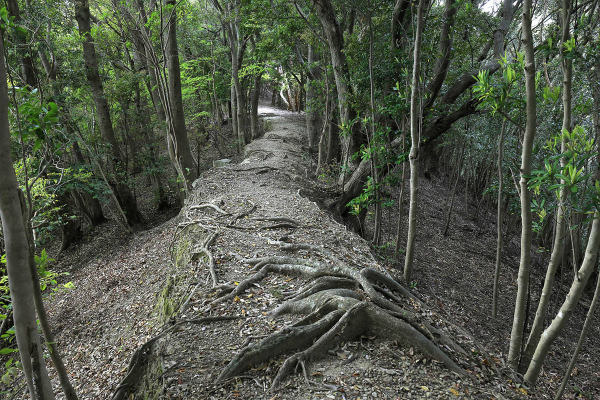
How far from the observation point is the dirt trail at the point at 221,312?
3389mm

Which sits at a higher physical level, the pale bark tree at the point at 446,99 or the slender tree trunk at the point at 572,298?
the pale bark tree at the point at 446,99

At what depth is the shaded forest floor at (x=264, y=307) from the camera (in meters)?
3.43

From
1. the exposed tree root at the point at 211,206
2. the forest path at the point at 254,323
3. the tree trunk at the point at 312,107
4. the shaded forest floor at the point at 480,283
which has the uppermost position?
the tree trunk at the point at 312,107

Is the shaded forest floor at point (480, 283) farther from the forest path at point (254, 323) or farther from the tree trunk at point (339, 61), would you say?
the tree trunk at point (339, 61)

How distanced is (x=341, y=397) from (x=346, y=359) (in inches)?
19.9

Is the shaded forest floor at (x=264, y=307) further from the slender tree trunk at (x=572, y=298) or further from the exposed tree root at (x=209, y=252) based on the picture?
the slender tree trunk at (x=572, y=298)

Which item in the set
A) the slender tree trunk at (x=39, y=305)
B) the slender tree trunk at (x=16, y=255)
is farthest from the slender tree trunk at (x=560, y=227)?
the slender tree trunk at (x=39, y=305)

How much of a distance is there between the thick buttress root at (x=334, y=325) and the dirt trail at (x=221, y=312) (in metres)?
0.10

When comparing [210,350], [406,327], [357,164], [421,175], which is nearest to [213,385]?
[210,350]

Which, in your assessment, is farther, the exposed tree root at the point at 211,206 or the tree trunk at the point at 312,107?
the tree trunk at the point at 312,107

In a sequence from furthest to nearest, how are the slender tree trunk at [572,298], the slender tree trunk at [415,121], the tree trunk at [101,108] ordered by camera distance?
the tree trunk at [101,108] < the slender tree trunk at [415,121] < the slender tree trunk at [572,298]

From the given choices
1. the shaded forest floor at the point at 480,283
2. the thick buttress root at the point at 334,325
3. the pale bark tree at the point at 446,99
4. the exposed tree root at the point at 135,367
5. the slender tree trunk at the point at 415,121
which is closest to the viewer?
the thick buttress root at the point at 334,325

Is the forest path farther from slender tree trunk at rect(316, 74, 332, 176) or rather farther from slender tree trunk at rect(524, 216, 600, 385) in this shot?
slender tree trunk at rect(316, 74, 332, 176)

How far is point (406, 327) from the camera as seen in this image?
3801mm
